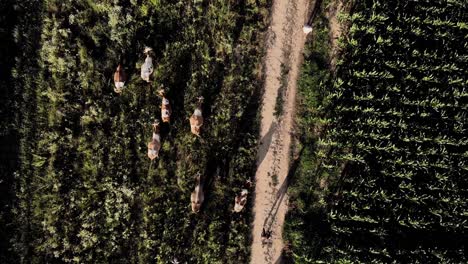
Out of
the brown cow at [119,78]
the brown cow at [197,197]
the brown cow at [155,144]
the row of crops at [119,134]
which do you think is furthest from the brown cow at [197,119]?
the brown cow at [119,78]

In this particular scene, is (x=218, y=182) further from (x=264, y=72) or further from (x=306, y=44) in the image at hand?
(x=306, y=44)

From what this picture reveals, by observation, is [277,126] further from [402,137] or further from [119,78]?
[119,78]

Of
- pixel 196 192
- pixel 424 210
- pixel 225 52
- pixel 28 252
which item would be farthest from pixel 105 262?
pixel 424 210

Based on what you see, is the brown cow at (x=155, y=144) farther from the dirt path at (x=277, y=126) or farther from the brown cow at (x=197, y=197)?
the dirt path at (x=277, y=126)

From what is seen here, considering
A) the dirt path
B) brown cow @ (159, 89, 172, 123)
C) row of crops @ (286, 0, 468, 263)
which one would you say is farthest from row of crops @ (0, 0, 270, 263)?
row of crops @ (286, 0, 468, 263)

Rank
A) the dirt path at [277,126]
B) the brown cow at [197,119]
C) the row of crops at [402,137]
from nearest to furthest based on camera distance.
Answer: the row of crops at [402,137] < the brown cow at [197,119] < the dirt path at [277,126]

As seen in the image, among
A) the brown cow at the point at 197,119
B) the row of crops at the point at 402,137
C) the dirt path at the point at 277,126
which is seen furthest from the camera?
the dirt path at the point at 277,126

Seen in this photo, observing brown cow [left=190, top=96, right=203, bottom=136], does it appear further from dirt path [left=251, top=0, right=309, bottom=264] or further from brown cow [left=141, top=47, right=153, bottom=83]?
dirt path [left=251, top=0, right=309, bottom=264]
